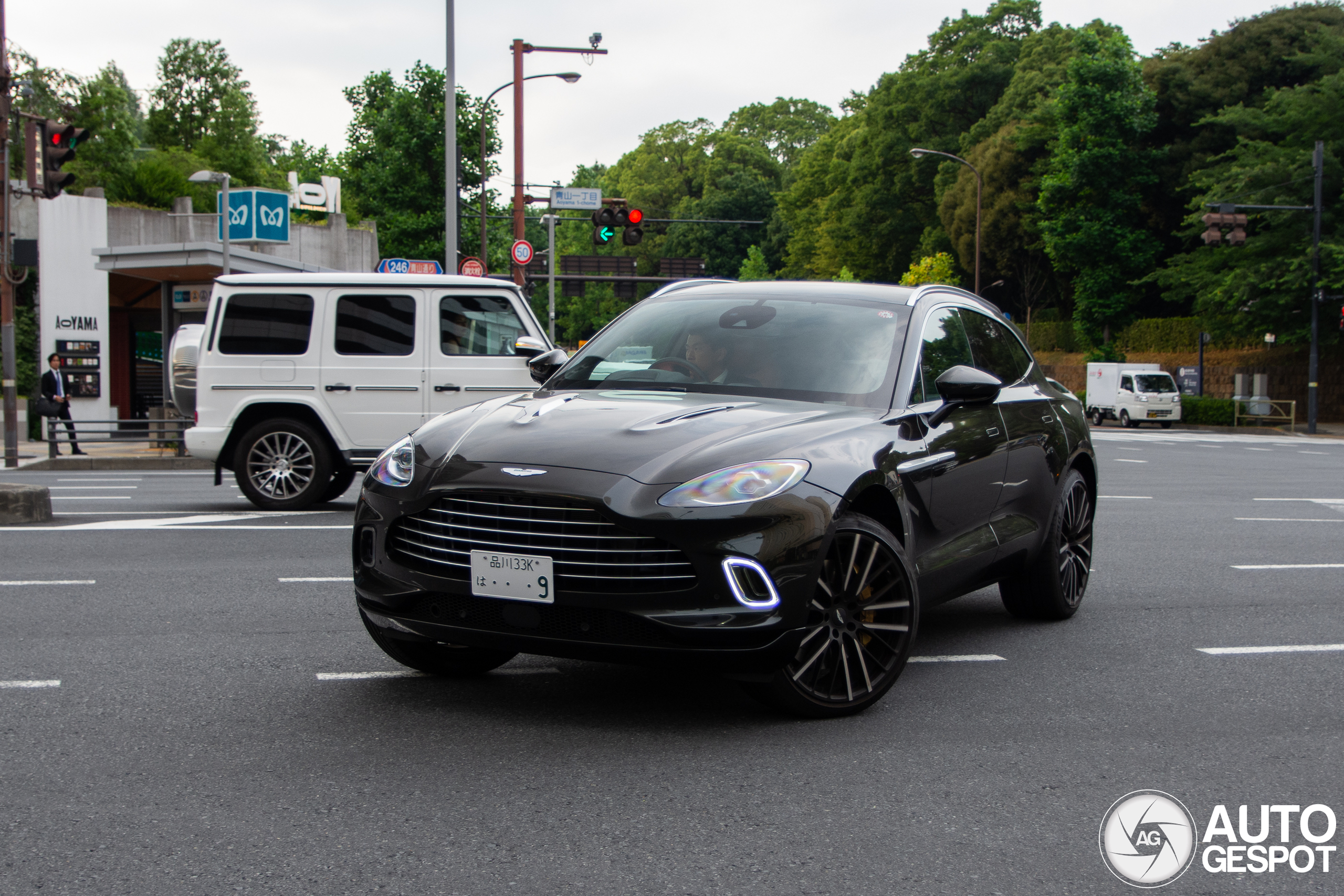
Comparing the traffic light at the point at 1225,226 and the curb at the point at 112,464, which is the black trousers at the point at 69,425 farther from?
the traffic light at the point at 1225,226

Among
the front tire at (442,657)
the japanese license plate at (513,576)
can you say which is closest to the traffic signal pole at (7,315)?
the front tire at (442,657)

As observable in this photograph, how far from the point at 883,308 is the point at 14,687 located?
381 centimetres

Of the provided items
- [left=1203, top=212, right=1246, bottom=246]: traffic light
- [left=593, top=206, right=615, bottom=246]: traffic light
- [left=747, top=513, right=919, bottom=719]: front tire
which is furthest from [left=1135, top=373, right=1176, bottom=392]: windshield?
[left=747, top=513, right=919, bottom=719]: front tire

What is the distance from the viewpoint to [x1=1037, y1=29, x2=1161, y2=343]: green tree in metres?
49.3

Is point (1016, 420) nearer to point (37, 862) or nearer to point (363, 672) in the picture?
point (363, 672)

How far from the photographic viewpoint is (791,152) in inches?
4700

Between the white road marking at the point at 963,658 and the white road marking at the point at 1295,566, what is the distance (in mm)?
3692

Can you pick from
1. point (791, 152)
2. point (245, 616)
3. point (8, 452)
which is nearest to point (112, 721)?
point (245, 616)

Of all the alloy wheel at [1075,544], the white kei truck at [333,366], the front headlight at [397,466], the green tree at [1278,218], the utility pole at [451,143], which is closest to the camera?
the front headlight at [397,466]

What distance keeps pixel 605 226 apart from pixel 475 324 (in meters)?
16.1

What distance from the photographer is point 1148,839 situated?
3.66m

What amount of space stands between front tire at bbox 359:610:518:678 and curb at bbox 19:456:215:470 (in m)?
15.5

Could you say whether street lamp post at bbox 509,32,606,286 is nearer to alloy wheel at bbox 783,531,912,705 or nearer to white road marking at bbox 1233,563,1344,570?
white road marking at bbox 1233,563,1344,570

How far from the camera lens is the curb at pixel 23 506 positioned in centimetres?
1107
